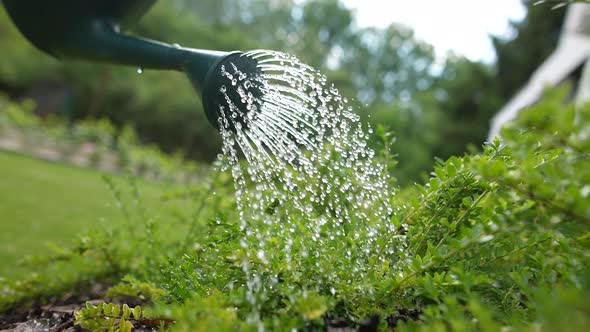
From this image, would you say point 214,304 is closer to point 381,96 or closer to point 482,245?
point 482,245

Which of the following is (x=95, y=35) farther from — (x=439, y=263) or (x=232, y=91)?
(x=439, y=263)

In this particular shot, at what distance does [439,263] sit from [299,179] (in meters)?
0.61

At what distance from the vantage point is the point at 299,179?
1.75 meters

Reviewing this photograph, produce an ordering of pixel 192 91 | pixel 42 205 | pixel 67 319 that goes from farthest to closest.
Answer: pixel 192 91
pixel 42 205
pixel 67 319

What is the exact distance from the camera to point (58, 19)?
1.87 metres

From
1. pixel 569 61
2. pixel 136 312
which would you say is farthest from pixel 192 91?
pixel 136 312

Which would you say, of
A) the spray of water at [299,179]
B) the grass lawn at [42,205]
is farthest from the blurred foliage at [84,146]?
the spray of water at [299,179]

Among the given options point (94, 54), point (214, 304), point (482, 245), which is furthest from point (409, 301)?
point (94, 54)

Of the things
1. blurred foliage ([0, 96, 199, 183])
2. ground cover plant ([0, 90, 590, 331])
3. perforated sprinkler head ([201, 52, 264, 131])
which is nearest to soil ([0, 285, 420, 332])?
ground cover plant ([0, 90, 590, 331])

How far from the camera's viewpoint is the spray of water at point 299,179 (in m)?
1.41

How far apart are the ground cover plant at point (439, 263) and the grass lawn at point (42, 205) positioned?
4.29 feet

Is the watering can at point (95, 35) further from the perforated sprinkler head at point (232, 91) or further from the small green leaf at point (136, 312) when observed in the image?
the small green leaf at point (136, 312)

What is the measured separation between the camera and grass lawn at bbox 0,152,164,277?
4.08 m

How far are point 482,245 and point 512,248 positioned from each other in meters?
0.10
